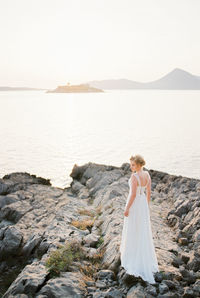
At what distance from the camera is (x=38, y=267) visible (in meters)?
11.1

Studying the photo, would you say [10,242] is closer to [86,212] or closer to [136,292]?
[86,212]

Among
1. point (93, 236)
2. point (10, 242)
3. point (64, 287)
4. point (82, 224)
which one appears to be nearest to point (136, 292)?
point (64, 287)

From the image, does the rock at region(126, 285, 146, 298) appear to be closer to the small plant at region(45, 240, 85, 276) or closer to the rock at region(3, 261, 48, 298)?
the small plant at region(45, 240, 85, 276)

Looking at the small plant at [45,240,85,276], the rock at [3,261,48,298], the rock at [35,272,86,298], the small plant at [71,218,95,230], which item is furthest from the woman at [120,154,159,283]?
the small plant at [71,218,95,230]

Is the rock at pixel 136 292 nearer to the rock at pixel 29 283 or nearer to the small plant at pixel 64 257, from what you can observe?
the small plant at pixel 64 257

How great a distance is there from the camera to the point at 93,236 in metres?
14.9

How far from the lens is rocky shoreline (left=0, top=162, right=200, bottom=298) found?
382 inches

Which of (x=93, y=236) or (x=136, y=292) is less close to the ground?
(x=136, y=292)

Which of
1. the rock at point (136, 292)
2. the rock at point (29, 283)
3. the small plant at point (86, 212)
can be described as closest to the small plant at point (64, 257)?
the rock at point (29, 283)

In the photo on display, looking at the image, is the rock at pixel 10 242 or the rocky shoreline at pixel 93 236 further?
the rock at pixel 10 242

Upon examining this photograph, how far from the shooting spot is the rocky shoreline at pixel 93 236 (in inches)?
382

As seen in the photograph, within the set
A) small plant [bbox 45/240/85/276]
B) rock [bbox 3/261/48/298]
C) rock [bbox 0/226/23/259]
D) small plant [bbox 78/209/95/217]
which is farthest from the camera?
small plant [bbox 78/209/95/217]

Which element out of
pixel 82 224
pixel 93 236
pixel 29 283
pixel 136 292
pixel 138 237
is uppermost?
pixel 138 237

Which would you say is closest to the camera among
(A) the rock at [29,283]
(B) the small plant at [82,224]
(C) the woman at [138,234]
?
(A) the rock at [29,283]
